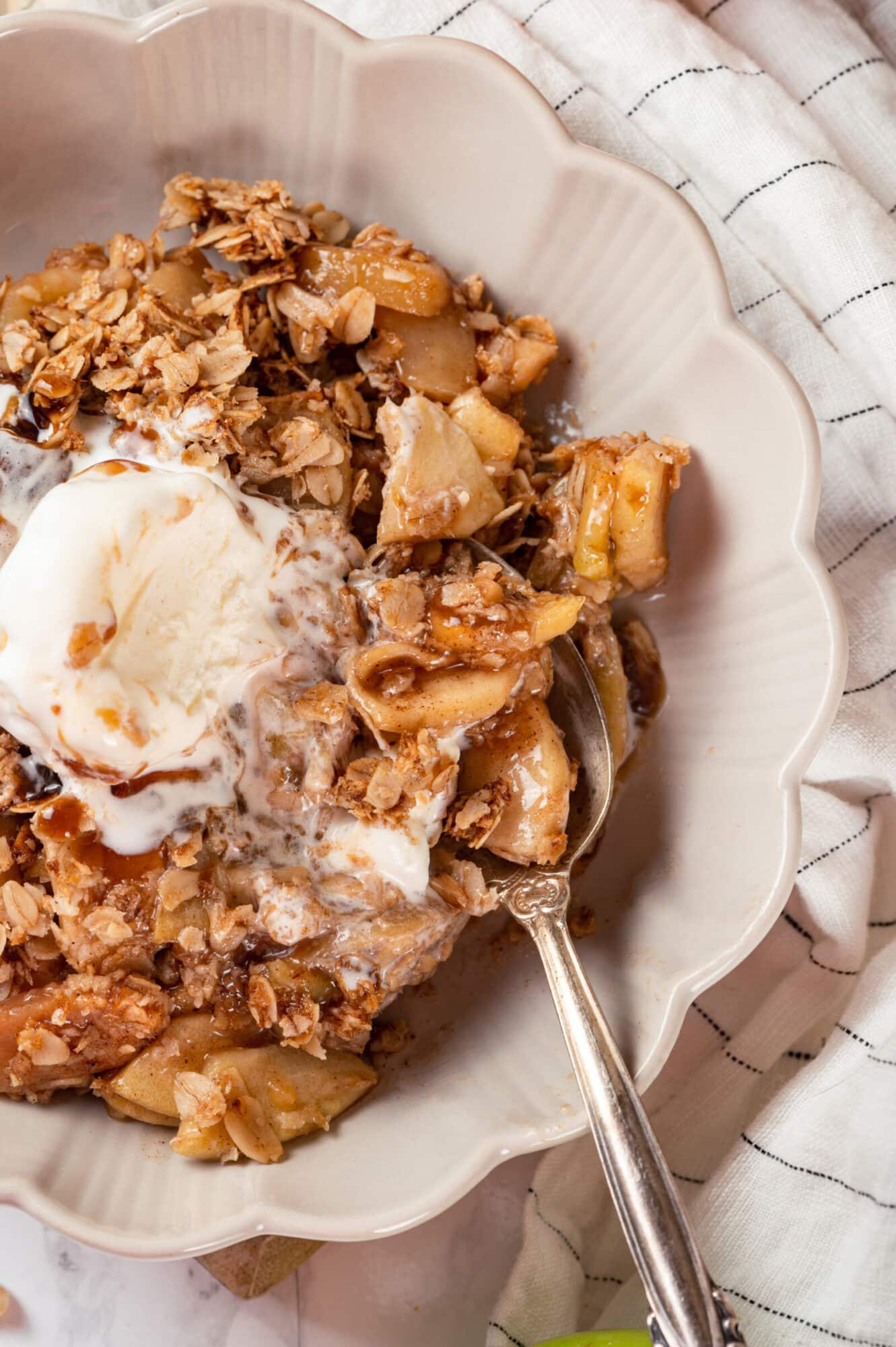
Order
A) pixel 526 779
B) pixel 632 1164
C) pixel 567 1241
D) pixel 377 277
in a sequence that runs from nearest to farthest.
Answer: pixel 632 1164
pixel 526 779
pixel 377 277
pixel 567 1241

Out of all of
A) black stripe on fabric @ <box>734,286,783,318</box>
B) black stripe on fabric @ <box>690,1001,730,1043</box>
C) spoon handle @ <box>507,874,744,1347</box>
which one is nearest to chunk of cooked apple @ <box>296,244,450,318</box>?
black stripe on fabric @ <box>734,286,783,318</box>

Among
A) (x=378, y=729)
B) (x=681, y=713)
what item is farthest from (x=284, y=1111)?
(x=681, y=713)

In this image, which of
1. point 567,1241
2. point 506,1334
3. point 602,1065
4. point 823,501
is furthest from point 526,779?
point 506,1334

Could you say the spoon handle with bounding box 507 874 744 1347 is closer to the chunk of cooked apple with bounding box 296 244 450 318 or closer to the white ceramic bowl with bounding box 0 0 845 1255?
the white ceramic bowl with bounding box 0 0 845 1255

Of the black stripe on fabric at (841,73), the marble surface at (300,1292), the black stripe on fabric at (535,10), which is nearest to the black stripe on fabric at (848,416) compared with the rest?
the black stripe on fabric at (841,73)

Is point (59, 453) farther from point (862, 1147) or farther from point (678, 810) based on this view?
point (862, 1147)

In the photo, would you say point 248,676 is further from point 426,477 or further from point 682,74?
point 682,74
